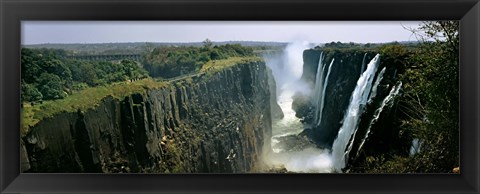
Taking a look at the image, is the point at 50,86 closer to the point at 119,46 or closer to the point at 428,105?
the point at 119,46

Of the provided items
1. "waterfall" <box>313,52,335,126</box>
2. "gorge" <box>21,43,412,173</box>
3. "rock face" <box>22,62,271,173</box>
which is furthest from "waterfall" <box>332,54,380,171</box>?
"rock face" <box>22,62,271,173</box>

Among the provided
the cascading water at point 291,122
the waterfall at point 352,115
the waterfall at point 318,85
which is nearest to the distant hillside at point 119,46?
the cascading water at point 291,122

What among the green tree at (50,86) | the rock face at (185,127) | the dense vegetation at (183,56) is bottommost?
the rock face at (185,127)

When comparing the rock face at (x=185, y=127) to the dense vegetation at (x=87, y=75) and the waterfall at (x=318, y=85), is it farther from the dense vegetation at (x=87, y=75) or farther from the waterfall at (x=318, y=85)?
the waterfall at (x=318, y=85)

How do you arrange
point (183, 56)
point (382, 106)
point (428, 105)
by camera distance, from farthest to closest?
point (382, 106) < point (183, 56) < point (428, 105)

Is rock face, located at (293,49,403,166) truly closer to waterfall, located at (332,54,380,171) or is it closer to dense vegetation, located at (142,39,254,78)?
waterfall, located at (332,54,380,171)

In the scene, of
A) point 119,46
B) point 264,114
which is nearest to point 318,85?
point 264,114
